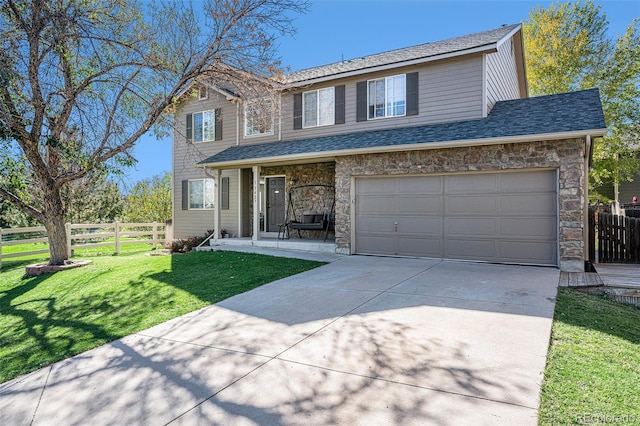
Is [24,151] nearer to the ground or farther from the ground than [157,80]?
nearer to the ground

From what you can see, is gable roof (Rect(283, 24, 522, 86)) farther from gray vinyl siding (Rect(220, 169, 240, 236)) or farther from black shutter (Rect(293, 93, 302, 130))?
gray vinyl siding (Rect(220, 169, 240, 236))

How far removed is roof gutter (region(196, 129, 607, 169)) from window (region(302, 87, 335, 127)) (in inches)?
65.7

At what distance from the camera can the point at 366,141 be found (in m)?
10.2

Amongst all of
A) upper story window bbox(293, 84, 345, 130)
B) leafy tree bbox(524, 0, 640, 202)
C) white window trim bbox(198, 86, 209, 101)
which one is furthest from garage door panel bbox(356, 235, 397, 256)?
leafy tree bbox(524, 0, 640, 202)

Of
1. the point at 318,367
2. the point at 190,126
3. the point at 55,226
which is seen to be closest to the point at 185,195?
the point at 190,126

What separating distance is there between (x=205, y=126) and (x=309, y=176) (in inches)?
200

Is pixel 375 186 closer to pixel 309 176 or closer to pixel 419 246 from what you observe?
pixel 419 246

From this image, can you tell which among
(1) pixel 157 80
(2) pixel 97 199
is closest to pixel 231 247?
(1) pixel 157 80

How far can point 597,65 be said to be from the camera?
17.8 meters

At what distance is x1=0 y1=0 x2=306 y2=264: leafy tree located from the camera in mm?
8344

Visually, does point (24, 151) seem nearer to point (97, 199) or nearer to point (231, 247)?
point (231, 247)

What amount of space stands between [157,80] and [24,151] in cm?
358

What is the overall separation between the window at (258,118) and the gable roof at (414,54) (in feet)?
4.05

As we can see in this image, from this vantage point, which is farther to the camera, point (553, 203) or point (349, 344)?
point (553, 203)
